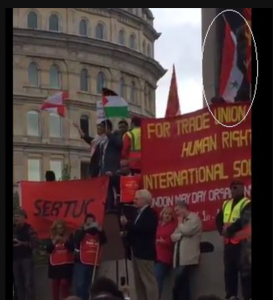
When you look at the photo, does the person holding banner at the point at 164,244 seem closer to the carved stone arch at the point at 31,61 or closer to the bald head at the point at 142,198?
the bald head at the point at 142,198

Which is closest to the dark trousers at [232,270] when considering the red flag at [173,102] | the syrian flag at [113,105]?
the red flag at [173,102]

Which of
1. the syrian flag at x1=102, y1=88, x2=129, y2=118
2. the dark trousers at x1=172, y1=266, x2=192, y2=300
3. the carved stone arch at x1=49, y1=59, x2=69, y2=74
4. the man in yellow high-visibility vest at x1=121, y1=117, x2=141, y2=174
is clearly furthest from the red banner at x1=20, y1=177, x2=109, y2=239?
the carved stone arch at x1=49, y1=59, x2=69, y2=74

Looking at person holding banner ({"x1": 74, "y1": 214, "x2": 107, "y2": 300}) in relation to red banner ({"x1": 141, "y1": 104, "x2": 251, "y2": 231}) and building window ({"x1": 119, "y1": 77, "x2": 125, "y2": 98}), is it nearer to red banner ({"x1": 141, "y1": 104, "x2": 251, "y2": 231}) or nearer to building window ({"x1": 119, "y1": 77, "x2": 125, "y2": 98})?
red banner ({"x1": 141, "y1": 104, "x2": 251, "y2": 231})

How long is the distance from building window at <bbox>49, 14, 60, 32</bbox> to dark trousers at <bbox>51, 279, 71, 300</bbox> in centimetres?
181

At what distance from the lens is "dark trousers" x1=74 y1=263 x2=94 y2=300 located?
314 inches

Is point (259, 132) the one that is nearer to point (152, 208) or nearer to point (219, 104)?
point (219, 104)

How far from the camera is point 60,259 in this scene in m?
8.04

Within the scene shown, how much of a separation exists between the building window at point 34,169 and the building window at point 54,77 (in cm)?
56

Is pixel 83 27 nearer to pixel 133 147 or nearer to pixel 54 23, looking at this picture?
pixel 54 23

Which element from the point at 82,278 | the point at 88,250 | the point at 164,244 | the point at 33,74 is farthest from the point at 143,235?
the point at 33,74

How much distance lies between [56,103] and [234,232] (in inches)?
62.6

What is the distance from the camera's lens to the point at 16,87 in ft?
25.1

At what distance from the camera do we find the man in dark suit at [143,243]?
7840 mm

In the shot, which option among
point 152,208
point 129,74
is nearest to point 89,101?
point 129,74
